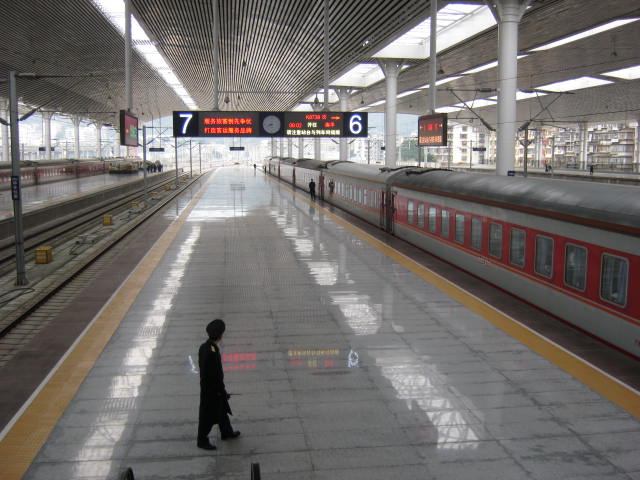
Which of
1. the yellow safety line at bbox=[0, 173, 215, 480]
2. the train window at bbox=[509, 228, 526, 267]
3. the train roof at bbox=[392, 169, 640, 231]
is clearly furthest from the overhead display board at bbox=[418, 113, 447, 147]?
the yellow safety line at bbox=[0, 173, 215, 480]

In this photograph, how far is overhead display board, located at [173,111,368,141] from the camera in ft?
76.0

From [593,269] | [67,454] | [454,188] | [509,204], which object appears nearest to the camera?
[67,454]

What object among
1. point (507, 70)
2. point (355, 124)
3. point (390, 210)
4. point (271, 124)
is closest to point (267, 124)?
point (271, 124)

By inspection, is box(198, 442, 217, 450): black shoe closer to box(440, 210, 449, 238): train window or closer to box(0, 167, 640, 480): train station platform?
box(0, 167, 640, 480): train station platform

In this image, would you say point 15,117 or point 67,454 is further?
point 15,117

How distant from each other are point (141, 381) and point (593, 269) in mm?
7437

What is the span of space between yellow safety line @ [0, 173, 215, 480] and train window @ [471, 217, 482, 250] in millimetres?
8239

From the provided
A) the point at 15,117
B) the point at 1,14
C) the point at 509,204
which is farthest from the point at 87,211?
the point at 509,204

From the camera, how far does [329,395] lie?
7887 millimetres

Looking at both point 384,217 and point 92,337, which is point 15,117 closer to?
point 92,337

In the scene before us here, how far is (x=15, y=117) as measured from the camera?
14.2 meters

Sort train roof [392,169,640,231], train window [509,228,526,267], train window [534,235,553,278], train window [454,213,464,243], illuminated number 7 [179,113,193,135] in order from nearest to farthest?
train roof [392,169,640,231] < train window [534,235,553,278] < train window [509,228,526,267] < train window [454,213,464,243] < illuminated number 7 [179,113,193,135]

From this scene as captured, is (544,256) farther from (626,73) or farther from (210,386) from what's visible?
(626,73)

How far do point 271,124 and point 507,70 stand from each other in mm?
9546
